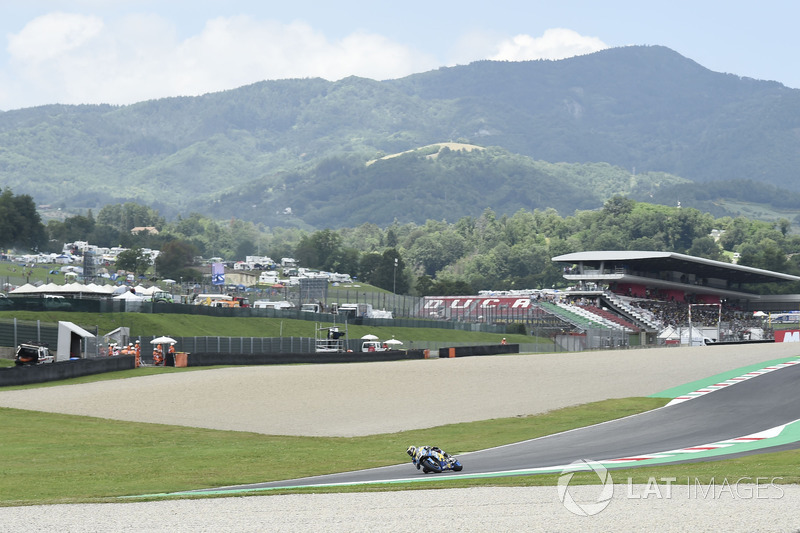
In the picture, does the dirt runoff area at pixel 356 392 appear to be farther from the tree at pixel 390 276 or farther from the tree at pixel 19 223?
the tree at pixel 390 276

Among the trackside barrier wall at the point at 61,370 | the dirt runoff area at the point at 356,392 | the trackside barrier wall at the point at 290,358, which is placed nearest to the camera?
the dirt runoff area at the point at 356,392

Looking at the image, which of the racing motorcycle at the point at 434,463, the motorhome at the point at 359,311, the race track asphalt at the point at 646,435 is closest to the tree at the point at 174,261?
the motorhome at the point at 359,311

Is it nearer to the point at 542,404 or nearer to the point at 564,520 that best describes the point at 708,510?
the point at 564,520

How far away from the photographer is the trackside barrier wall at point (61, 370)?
4003cm

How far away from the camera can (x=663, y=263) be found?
4830 inches

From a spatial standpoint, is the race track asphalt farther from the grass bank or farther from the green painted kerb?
the grass bank

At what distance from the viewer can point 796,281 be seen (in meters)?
152

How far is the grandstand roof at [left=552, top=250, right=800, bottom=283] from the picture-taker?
391 feet

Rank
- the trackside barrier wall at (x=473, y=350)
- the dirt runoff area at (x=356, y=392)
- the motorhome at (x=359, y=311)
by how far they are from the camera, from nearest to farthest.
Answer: the dirt runoff area at (x=356, y=392)
the trackside barrier wall at (x=473, y=350)
the motorhome at (x=359, y=311)

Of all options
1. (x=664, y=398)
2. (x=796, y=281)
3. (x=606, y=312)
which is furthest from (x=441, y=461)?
(x=796, y=281)

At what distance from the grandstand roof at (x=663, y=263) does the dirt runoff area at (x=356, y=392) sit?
201ft

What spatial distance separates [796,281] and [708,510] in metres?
150

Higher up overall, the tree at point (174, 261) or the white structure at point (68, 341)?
the tree at point (174, 261)

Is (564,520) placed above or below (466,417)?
above
